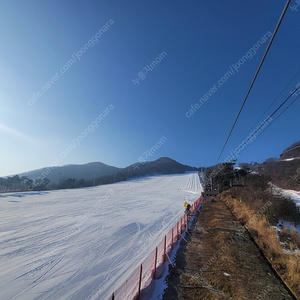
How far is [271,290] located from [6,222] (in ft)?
63.7

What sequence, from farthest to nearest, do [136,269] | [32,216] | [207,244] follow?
1. [32,216]
2. [207,244]
3. [136,269]

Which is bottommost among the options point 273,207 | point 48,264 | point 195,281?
point 48,264

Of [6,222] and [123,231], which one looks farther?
[6,222]

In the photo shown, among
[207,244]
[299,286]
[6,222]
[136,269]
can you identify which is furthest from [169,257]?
[6,222]

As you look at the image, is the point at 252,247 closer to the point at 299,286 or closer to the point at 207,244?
the point at 207,244

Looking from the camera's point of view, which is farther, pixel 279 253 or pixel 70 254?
pixel 70 254

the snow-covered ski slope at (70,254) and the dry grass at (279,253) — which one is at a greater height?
the dry grass at (279,253)

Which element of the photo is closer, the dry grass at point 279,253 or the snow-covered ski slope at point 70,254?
the dry grass at point 279,253

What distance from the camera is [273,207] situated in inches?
535

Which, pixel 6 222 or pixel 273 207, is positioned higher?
pixel 273 207

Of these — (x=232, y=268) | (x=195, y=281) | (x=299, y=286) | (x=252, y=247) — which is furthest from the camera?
(x=252, y=247)

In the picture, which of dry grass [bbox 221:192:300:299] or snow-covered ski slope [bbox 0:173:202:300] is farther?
snow-covered ski slope [bbox 0:173:202:300]

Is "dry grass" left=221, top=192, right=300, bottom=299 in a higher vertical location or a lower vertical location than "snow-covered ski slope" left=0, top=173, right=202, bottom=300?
higher

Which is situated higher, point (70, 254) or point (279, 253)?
point (279, 253)
